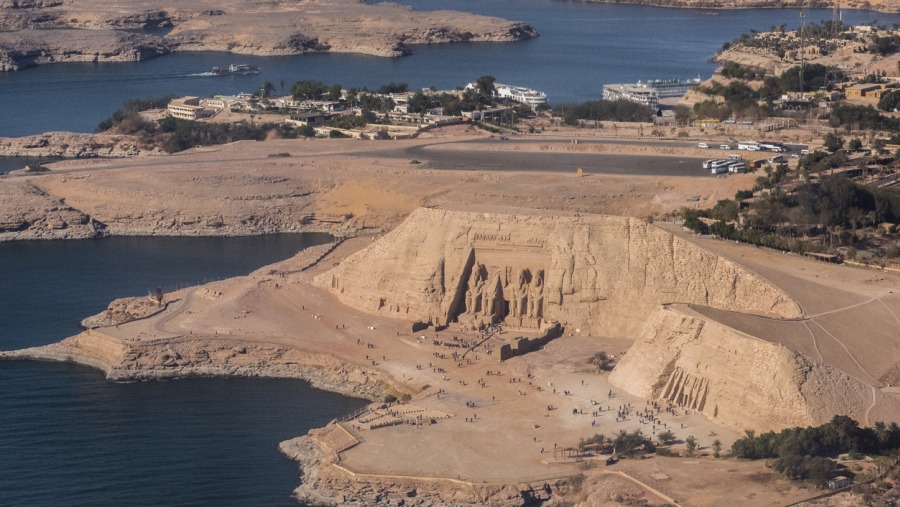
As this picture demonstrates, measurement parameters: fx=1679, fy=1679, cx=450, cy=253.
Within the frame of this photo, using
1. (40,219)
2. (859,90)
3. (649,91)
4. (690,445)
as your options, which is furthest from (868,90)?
(690,445)

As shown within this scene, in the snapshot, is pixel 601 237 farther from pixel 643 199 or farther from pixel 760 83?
pixel 760 83

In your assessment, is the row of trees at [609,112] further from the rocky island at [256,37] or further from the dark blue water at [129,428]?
the rocky island at [256,37]

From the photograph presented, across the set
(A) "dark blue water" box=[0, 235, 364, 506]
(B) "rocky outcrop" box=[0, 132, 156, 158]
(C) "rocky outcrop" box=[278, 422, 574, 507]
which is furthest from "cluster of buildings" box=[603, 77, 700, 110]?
(C) "rocky outcrop" box=[278, 422, 574, 507]

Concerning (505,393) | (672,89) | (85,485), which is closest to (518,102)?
(672,89)

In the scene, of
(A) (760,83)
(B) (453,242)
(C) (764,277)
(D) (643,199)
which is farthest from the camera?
(A) (760,83)

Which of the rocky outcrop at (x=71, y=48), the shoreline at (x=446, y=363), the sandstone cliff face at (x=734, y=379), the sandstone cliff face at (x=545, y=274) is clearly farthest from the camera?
the rocky outcrop at (x=71, y=48)

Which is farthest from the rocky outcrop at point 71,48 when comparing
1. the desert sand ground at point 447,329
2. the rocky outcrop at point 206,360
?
the rocky outcrop at point 206,360
